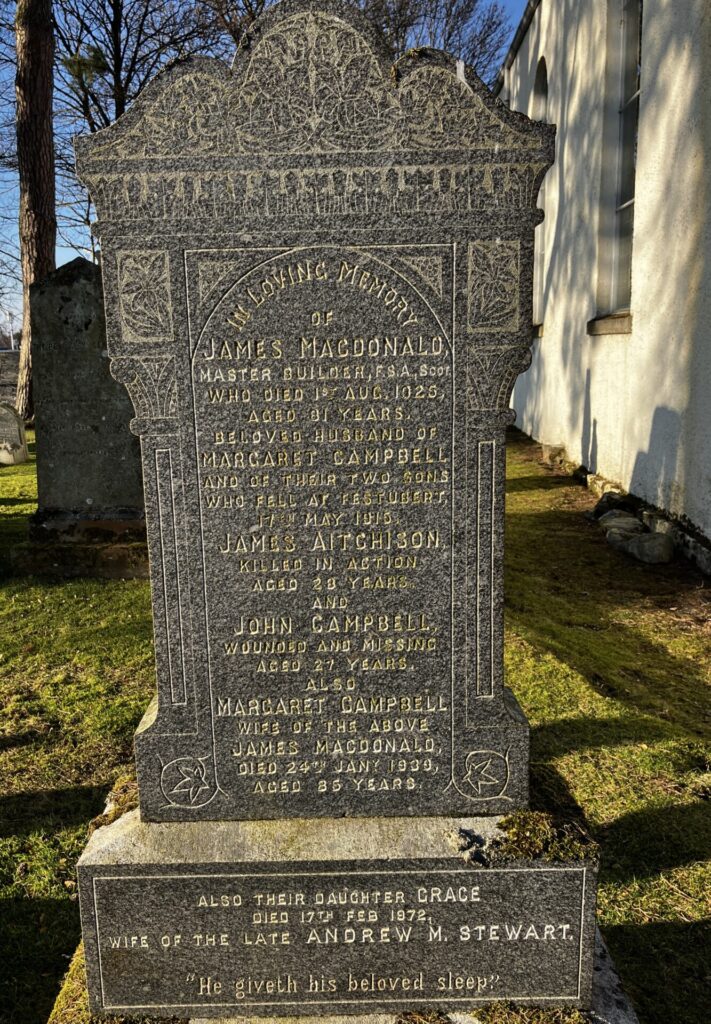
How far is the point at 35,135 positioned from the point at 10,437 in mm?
5463

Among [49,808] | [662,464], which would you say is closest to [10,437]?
[662,464]

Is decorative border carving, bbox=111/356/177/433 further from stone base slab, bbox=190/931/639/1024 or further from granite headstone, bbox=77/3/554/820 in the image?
stone base slab, bbox=190/931/639/1024

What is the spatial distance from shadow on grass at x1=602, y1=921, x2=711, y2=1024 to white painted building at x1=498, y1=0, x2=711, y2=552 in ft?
15.0

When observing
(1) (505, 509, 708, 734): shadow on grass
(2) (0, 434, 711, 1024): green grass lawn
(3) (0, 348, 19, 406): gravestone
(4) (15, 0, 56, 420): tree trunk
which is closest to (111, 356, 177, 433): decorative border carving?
(2) (0, 434, 711, 1024): green grass lawn

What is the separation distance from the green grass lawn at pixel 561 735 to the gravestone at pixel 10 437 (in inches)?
280

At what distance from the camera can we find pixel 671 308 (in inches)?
295

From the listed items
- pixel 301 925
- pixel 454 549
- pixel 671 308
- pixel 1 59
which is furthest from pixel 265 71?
pixel 1 59

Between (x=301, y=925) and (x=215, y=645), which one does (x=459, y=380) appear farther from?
(x=301, y=925)

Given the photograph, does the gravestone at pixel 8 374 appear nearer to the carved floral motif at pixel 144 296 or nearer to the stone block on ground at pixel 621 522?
the stone block on ground at pixel 621 522

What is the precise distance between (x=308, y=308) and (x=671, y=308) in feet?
20.0

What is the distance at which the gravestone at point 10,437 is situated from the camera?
45.8 feet

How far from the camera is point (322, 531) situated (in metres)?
2.53

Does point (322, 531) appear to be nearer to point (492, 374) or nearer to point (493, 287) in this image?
point (492, 374)

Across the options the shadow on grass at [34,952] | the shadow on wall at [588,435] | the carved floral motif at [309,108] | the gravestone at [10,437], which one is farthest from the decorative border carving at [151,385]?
the gravestone at [10,437]
